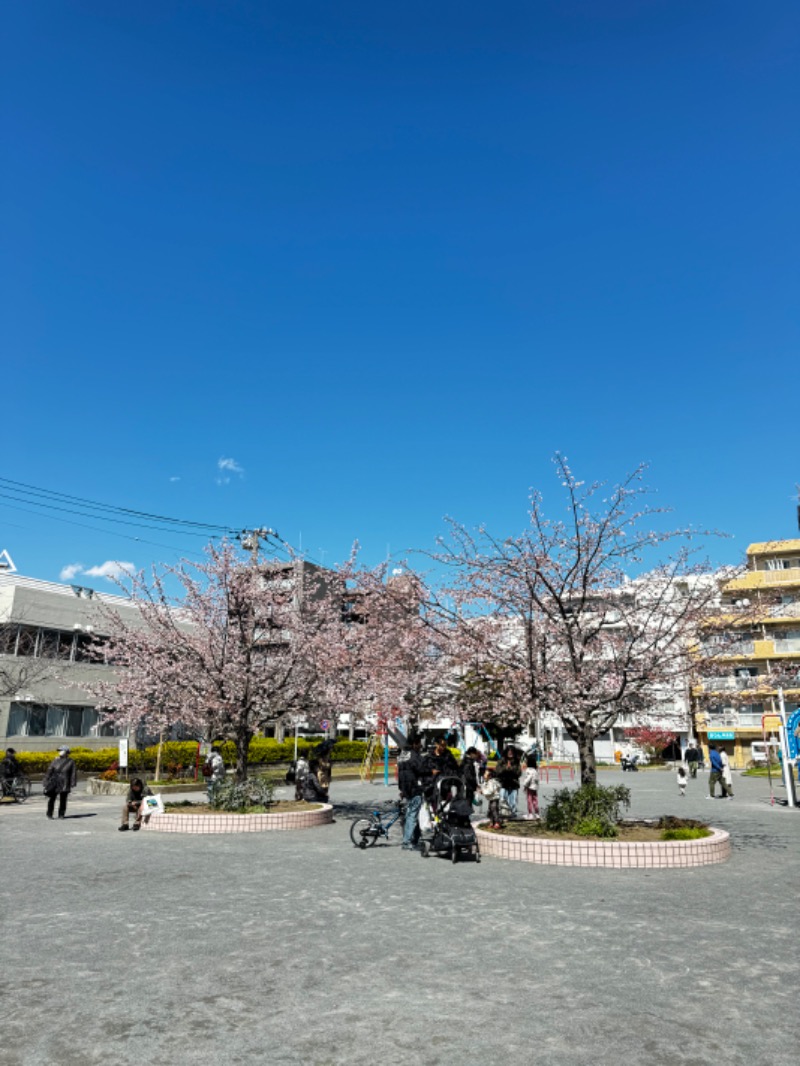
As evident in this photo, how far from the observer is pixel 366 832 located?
13.9 metres

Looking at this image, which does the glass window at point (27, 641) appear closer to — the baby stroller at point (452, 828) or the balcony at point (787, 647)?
the baby stroller at point (452, 828)

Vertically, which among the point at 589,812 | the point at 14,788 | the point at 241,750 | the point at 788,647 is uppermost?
the point at 788,647

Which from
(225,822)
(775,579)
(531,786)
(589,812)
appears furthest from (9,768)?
(775,579)

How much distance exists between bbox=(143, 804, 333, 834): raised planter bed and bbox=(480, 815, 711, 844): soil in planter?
4452 millimetres

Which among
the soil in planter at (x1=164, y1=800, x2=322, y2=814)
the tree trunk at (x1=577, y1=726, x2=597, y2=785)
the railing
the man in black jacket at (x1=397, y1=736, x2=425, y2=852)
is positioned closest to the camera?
Result: the tree trunk at (x1=577, y1=726, x2=597, y2=785)

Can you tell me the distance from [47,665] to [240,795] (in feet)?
73.5

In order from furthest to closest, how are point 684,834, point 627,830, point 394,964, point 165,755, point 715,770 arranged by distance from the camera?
point 165,755 → point 715,770 → point 627,830 → point 684,834 → point 394,964

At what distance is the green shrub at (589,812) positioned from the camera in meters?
12.7

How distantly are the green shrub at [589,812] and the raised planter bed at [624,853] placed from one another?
721 mm

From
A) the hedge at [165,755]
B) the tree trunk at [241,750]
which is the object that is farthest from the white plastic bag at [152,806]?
the hedge at [165,755]

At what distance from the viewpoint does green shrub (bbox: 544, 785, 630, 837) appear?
12.7 m

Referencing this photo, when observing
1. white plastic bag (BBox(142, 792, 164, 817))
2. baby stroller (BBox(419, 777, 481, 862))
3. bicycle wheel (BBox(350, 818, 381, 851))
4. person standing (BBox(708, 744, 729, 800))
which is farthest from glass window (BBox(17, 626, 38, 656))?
person standing (BBox(708, 744, 729, 800))

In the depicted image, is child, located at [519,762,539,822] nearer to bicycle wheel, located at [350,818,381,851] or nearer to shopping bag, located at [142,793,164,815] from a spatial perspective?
bicycle wheel, located at [350,818,381,851]

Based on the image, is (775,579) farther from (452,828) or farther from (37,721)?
(452,828)
